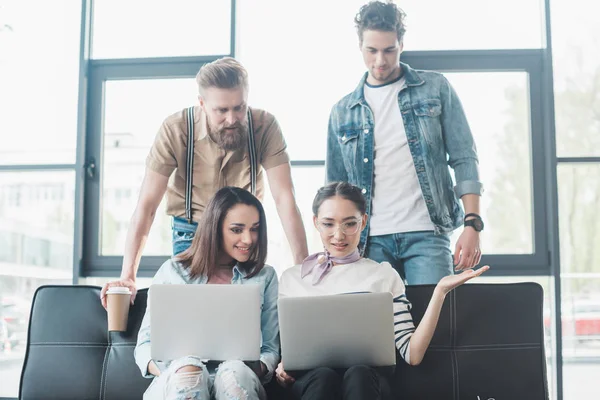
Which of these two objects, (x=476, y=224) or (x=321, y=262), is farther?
(x=476, y=224)

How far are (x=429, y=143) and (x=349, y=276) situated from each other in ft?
1.87

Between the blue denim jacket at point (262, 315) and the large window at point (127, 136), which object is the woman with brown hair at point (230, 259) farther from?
the large window at point (127, 136)

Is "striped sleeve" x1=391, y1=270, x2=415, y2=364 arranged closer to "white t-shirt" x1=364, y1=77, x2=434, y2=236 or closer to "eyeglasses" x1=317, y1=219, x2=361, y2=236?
"eyeglasses" x1=317, y1=219, x2=361, y2=236

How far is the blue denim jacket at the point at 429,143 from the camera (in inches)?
92.7

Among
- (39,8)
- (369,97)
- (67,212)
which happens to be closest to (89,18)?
(39,8)

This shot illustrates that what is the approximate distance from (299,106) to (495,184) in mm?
1010

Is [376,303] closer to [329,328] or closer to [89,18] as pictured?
[329,328]

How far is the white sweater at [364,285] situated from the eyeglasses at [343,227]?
0.34 ft

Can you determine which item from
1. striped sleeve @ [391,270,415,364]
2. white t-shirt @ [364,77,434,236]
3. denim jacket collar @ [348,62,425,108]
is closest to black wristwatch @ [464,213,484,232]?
white t-shirt @ [364,77,434,236]

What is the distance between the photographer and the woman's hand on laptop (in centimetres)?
194

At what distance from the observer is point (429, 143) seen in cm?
238

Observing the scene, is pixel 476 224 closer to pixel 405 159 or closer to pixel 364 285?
pixel 405 159

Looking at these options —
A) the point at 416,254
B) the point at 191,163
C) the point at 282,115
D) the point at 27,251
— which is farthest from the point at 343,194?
the point at 27,251

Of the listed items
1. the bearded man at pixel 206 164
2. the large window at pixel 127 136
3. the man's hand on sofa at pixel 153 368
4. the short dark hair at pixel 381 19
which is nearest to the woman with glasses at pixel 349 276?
the bearded man at pixel 206 164
